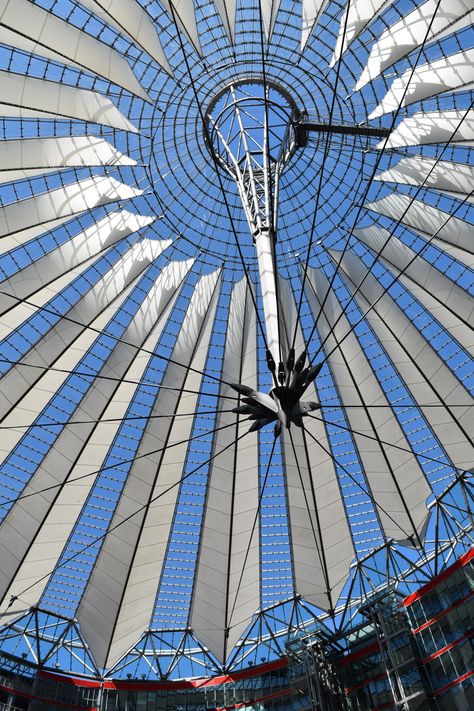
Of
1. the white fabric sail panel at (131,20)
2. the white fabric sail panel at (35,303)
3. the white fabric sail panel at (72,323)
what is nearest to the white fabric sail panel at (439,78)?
the white fabric sail panel at (131,20)

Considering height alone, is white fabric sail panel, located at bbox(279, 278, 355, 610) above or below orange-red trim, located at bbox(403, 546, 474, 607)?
above

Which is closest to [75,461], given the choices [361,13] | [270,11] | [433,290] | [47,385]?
[47,385]

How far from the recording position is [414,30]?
2383 cm

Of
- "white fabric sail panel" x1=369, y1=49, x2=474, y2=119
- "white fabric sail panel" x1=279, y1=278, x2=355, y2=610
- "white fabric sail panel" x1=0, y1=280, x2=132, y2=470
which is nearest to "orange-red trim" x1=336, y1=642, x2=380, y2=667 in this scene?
"white fabric sail panel" x1=279, y1=278, x2=355, y2=610

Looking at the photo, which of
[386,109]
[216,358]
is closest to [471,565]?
[216,358]

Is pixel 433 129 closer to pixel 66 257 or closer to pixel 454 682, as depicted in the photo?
pixel 66 257

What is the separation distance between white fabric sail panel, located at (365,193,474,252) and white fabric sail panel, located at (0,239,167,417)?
34.1 ft

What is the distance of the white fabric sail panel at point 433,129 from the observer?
25156mm

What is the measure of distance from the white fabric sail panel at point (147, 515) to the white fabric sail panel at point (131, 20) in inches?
437

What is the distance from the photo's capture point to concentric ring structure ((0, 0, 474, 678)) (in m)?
26.4

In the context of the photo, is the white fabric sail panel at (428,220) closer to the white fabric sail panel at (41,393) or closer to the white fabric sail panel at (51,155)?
the white fabric sail panel at (51,155)

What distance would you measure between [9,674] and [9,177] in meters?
23.2

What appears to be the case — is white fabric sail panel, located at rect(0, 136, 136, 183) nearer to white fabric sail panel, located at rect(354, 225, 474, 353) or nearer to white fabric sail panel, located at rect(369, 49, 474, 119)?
white fabric sail panel, located at rect(369, 49, 474, 119)

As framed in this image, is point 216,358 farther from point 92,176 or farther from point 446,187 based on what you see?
point 446,187
